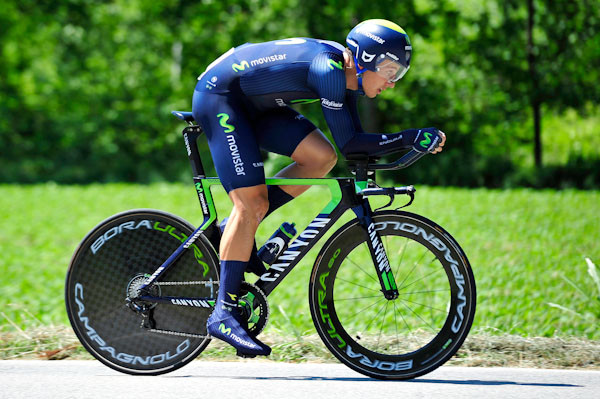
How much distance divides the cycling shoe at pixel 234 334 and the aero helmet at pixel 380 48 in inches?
59.5

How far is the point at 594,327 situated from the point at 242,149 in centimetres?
354

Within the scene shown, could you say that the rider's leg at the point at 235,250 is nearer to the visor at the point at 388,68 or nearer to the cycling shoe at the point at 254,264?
the cycling shoe at the point at 254,264

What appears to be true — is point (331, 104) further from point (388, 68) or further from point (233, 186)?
point (233, 186)

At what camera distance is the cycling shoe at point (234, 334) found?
433cm

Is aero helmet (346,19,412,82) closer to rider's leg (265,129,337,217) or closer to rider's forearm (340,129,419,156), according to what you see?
rider's forearm (340,129,419,156)

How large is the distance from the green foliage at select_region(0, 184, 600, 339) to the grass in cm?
1

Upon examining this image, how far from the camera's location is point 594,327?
6.41m

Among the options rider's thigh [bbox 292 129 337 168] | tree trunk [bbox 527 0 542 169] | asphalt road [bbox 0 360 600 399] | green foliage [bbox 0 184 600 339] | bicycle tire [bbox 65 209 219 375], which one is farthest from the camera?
tree trunk [bbox 527 0 542 169]

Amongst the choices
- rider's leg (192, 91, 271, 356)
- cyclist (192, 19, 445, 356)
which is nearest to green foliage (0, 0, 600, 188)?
cyclist (192, 19, 445, 356)

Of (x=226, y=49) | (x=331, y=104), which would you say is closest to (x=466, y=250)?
(x=331, y=104)

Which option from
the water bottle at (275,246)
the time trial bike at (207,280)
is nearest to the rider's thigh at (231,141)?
the time trial bike at (207,280)

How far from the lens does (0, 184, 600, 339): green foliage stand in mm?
7016

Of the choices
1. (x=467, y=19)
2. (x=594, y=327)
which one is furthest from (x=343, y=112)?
(x=467, y=19)

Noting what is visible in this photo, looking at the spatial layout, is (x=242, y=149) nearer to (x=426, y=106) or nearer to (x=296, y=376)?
(x=296, y=376)
